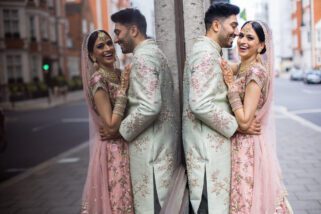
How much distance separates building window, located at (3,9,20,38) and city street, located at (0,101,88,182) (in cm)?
134

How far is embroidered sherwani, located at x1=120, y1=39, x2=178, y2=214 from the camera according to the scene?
1.75 m

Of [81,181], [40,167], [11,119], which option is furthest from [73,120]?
[81,181]

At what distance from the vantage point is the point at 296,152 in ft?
13.4

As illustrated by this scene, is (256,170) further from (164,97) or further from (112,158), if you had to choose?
(112,158)

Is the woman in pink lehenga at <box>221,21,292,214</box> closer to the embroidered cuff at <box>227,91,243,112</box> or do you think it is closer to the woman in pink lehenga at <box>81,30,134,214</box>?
the embroidered cuff at <box>227,91,243,112</box>

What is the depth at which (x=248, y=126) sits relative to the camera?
5.94 ft

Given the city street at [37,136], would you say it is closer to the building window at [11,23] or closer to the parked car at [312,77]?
the building window at [11,23]

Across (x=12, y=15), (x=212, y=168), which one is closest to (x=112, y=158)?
(x=212, y=168)

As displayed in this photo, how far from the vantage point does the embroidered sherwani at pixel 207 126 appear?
5.70ft

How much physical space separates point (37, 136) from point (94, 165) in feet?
23.3

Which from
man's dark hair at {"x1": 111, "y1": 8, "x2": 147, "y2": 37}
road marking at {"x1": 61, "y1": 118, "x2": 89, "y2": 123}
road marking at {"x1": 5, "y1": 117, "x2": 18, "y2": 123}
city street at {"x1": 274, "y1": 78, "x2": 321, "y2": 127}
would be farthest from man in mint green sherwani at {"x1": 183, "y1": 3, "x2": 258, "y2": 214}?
road marking at {"x1": 61, "y1": 118, "x2": 89, "y2": 123}

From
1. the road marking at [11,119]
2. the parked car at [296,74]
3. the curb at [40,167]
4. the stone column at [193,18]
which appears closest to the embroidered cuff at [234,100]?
the stone column at [193,18]

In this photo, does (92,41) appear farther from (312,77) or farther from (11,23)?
(11,23)

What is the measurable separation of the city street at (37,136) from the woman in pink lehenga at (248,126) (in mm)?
3302
